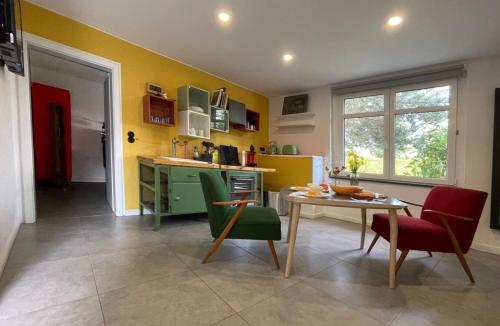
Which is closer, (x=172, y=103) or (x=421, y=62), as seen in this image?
(x=421, y=62)

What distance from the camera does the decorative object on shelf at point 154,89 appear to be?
10.4ft

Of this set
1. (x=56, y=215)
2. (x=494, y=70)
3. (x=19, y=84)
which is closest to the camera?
(x=19, y=84)

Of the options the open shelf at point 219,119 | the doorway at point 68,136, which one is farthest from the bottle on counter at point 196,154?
the doorway at point 68,136

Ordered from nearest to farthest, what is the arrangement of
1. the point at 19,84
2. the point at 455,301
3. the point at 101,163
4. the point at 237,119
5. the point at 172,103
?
the point at 455,301
the point at 19,84
the point at 172,103
the point at 237,119
the point at 101,163

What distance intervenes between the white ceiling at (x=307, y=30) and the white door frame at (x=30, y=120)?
1.27 ft

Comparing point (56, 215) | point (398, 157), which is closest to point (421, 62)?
point (398, 157)

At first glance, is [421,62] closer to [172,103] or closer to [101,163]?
[172,103]

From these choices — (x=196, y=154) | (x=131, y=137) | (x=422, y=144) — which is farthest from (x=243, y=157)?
(x=422, y=144)

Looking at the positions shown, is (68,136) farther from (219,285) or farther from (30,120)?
(219,285)

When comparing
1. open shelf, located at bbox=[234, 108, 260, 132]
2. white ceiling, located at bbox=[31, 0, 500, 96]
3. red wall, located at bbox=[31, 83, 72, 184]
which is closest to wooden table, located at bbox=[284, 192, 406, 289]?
white ceiling, located at bbox=[31, 0, 500, 96]

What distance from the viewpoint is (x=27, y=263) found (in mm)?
1755

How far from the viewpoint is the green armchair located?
1.83 m

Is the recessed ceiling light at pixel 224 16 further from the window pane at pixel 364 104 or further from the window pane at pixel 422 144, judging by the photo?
the window pane at pixel 422 144

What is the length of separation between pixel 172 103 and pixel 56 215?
7.21ft
